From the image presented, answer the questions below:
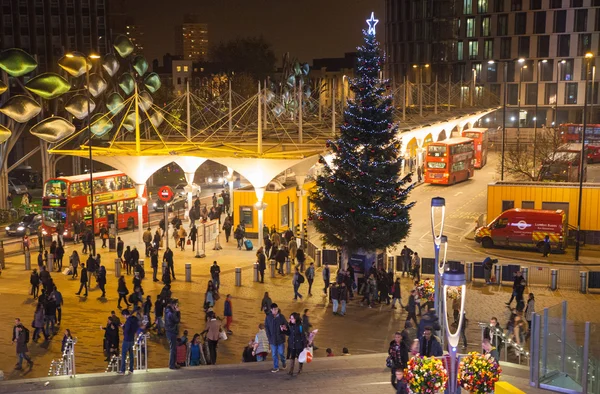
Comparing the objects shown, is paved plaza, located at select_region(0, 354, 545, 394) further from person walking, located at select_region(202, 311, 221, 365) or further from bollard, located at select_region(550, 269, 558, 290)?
bollard, located at select_region(550, 269, 558, 290)

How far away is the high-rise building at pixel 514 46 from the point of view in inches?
3575

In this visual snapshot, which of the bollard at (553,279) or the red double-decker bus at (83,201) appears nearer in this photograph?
the bollard at (553,279)

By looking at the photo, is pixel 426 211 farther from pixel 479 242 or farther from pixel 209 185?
pixel 209 185

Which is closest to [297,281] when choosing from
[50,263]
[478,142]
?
[50,263]

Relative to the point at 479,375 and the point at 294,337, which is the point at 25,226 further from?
the point at 479,375

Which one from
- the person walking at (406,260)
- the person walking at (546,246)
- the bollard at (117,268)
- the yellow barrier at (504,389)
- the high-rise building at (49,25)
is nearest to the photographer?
the yellow barrier at (504,389)

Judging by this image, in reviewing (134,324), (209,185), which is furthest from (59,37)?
(134,324)

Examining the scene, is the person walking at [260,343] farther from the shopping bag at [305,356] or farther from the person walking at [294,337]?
the shopping bag at [305,356]

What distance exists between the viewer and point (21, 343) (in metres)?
17.2

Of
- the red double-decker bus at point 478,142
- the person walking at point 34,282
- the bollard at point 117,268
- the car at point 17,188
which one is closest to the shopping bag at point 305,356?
the person walking at point 34,282

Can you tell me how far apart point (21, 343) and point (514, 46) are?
87596 millimetres

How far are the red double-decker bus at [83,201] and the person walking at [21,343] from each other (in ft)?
60.8

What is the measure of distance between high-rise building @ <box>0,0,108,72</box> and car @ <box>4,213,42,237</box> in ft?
148

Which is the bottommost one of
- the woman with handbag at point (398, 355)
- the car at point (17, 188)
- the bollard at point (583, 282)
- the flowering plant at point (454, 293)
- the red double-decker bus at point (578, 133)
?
the bollard at point (583, 282)
